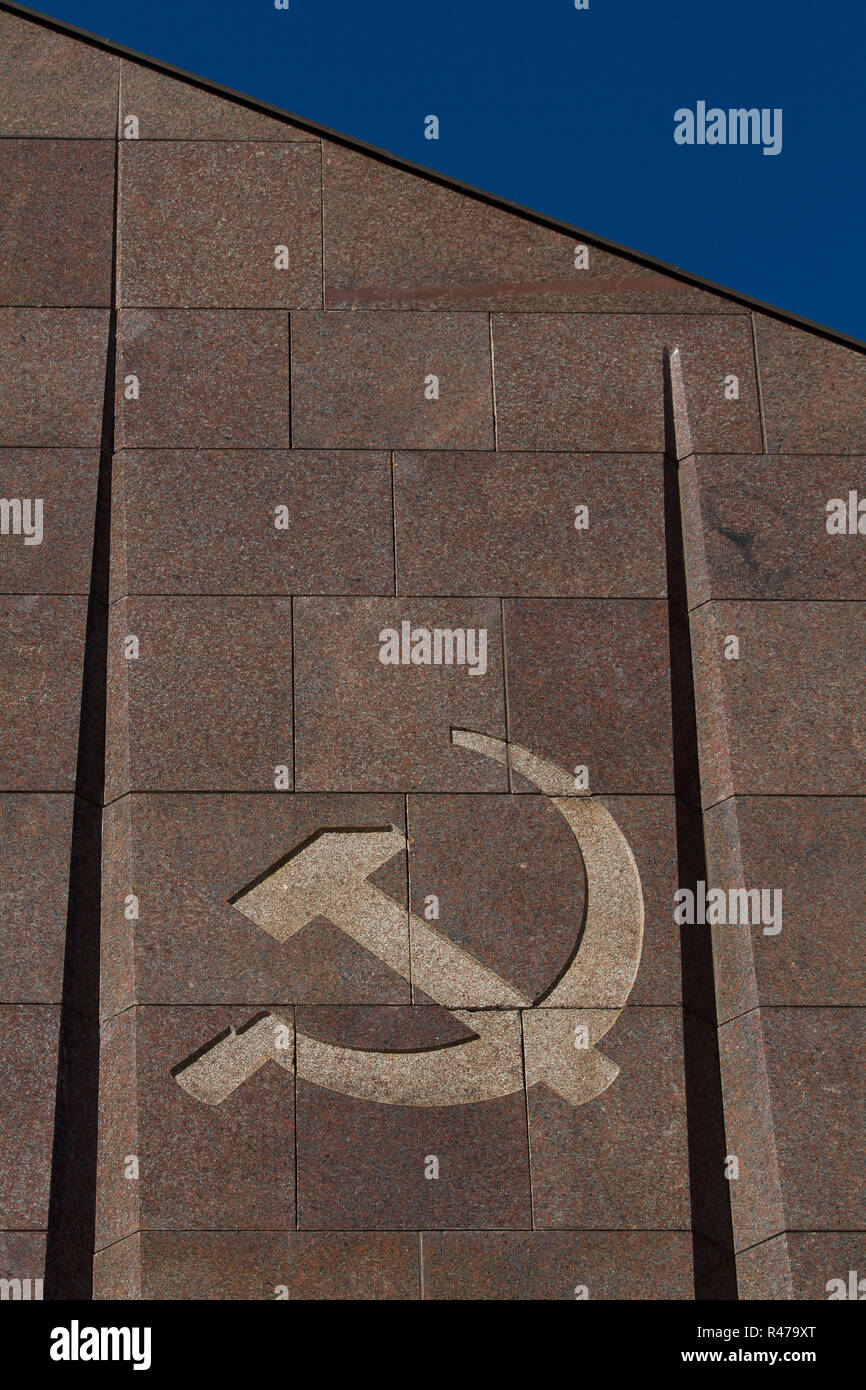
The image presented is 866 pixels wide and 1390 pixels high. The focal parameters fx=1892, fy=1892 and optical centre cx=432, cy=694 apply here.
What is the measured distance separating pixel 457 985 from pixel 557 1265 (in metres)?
2.01

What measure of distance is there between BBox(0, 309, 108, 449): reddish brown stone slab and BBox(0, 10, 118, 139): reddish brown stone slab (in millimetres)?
1717

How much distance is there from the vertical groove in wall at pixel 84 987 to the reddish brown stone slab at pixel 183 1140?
0.42 ft

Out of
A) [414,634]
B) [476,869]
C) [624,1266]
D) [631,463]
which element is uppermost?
[631,463]

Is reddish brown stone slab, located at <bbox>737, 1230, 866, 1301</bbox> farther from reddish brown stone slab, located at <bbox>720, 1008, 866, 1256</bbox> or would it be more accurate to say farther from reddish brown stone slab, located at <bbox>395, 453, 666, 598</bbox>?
reddish brown stone slab, located at <bbox>395, 453, 666, 598</bbox>

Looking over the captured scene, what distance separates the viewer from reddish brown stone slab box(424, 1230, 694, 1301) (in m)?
12.6

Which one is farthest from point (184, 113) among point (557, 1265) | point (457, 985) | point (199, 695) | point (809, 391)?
point (557, 1265)

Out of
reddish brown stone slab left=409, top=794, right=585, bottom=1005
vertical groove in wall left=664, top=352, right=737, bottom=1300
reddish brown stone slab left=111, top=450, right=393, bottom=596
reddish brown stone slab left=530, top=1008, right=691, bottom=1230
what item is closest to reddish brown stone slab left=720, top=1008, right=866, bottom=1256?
vertical groove in wall left=664, top=352, right=737, bottom=1300

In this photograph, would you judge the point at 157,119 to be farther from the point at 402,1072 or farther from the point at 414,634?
the point at 402,1072

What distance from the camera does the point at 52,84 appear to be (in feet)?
51.6

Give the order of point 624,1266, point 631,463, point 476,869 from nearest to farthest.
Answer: point 624,1266 < point 476,869 < point 631,463

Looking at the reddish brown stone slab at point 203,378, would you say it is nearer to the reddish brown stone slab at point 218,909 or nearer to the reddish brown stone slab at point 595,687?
the reddish brown stone slab at point 595,687

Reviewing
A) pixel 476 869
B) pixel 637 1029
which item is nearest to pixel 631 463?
pixel 476 869

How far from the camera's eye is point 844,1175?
511 inches

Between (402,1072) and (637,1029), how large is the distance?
66.6 inches
